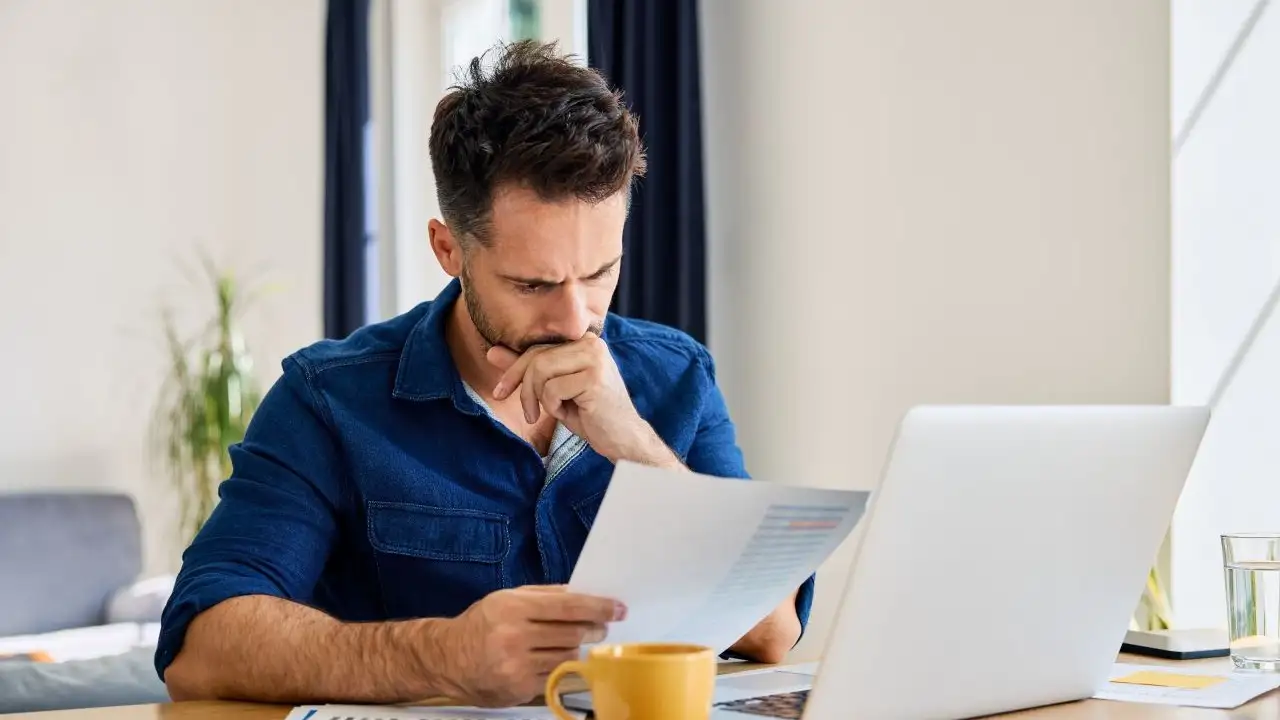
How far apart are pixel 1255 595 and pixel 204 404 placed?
384cm

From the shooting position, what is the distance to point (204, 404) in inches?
179

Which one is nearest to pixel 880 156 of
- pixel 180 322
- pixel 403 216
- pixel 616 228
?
pixel 616 228

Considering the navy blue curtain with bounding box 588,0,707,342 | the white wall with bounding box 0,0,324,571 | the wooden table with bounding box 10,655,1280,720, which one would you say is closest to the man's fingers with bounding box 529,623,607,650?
the wooden table with bounding box 10,655,1280,720

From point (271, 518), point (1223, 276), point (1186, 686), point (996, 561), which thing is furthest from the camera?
point (1223, 276)

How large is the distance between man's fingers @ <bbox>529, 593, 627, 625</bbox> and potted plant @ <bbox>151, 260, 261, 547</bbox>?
3.64 m

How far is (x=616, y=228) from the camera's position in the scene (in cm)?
149

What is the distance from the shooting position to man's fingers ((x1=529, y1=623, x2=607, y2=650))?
997mm

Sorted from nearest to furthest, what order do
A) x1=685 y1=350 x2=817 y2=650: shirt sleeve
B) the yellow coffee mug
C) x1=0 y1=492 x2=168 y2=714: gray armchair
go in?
the yellow coffee mug < x1=685 y1=350 x2=817 y2=650: shirt sleeve < x1=0 y1=492 x2=168 y2=714: gray armchair

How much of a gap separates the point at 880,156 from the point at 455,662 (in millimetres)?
1843

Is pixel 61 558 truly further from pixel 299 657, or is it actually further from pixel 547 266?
pixel 299 657

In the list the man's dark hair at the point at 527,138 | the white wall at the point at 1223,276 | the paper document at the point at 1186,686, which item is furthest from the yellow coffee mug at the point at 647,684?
the white wall at the point at 1223,276

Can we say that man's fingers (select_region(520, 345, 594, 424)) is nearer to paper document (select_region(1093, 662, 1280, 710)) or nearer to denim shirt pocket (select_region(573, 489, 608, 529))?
denim shirt pocket (select_region(573, 489, 608, 529))

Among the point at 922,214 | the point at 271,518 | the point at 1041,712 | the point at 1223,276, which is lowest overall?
the point at 1041,712

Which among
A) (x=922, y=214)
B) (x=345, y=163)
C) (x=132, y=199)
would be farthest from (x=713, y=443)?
(x=132, y=199)
